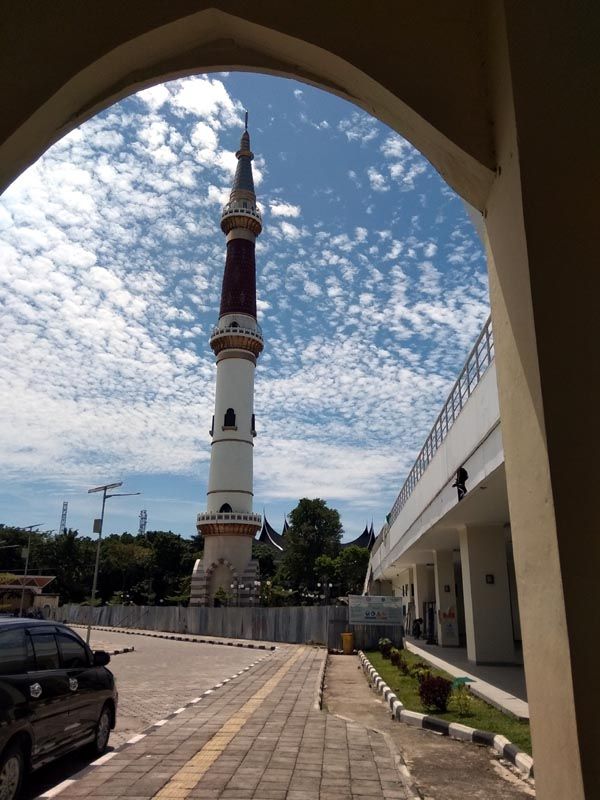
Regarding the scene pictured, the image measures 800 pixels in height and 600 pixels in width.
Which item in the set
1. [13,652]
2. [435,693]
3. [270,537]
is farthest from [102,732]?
[270,537]

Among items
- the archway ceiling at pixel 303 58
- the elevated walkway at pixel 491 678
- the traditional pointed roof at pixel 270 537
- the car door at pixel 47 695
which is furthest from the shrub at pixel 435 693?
the traditional pointed roof at pixel 270 537

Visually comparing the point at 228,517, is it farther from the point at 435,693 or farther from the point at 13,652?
the point at 13,652

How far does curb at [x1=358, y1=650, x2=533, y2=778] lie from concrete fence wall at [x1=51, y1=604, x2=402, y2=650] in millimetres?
14278

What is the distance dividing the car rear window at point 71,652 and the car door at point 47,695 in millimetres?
163

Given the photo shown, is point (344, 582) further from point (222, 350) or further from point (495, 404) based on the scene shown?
point (495, 404)

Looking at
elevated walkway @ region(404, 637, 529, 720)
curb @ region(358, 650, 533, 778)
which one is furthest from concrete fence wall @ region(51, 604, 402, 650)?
curb @ region(358, 650, 533, 778)

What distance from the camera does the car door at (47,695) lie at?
5965mm

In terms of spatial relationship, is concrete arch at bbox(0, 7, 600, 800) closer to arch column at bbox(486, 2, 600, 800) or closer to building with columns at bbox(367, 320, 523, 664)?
arch column at bbox(486, 2, 600, 800)

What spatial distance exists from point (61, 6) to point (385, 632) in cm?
2425

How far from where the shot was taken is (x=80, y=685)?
23.4 ft

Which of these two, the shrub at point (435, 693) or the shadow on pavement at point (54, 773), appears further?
the shrub at point (435, 693)

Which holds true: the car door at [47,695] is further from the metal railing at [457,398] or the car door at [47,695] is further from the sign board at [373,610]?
the sign board at [373,610]

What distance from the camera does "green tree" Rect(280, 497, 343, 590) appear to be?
206 ft

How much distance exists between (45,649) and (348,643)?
19756 millimetres
